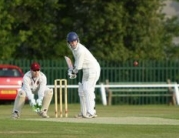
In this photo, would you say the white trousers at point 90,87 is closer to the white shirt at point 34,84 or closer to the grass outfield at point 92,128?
the grass outfield at point 92,128

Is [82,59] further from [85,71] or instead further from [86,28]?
[86,28]

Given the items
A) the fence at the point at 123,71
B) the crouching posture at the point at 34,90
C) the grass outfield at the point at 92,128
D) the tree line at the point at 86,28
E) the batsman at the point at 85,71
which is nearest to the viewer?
the grass outfield at the point at 92,128

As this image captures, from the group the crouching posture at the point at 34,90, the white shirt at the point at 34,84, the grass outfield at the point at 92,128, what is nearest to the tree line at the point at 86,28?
the crouching posture at the point at 34,90

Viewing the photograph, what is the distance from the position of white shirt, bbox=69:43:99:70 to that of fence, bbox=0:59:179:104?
18.8 m

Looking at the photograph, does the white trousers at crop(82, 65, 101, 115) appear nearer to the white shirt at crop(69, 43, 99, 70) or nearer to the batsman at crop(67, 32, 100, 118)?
the batsman at crop(67, 32, 100, 118)

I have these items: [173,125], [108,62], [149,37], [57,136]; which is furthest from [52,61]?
[57,136]

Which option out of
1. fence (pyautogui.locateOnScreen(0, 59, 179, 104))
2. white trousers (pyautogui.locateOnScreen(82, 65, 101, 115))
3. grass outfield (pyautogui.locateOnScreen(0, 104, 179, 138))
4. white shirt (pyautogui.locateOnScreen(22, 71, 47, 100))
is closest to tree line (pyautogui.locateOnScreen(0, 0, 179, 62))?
fence (pyautogui.locateOnScreen(0, 59, 179, 104))

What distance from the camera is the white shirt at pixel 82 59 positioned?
Result: 21969 millimetres

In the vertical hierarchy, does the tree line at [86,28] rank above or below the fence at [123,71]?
above

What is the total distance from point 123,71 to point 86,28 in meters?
3.74

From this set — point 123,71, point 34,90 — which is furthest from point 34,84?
point 123,71

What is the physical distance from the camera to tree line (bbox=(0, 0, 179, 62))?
43156mm

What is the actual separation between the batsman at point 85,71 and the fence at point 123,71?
61.7 ft

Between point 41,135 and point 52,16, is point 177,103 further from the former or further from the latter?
point 41,135
